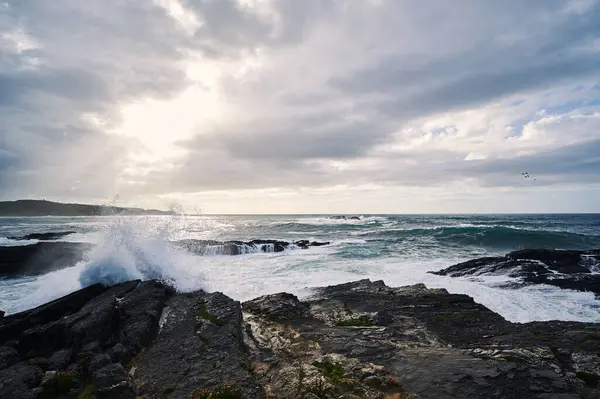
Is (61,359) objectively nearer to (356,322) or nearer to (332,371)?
(332,371)

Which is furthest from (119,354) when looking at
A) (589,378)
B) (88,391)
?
(589,378)

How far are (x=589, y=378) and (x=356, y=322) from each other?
230 inches

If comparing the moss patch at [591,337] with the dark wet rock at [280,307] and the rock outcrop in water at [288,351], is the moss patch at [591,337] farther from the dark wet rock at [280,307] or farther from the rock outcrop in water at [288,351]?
the dark wet rock at [280,307]

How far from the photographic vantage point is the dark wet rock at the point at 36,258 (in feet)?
87.3

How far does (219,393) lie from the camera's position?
6.00 m

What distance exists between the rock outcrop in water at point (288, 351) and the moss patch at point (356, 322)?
9cm

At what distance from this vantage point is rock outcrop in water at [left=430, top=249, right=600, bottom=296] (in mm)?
18312

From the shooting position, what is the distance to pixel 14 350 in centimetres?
878

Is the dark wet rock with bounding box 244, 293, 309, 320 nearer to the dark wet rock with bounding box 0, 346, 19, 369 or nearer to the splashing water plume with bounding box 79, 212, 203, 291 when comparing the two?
the splashing water plume with bounding box 79, 212, 203, 291

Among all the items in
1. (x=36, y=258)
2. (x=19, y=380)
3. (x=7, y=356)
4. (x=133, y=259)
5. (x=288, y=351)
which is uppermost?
(x=133, y=259)

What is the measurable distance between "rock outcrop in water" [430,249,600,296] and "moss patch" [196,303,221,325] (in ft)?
55.9

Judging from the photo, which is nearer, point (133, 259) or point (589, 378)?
point (589, 378)

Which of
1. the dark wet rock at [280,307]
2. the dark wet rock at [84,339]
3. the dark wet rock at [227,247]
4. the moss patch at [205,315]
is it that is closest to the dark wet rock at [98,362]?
the dark wet rock at [84,339]

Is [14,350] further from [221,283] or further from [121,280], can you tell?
[221,283]
